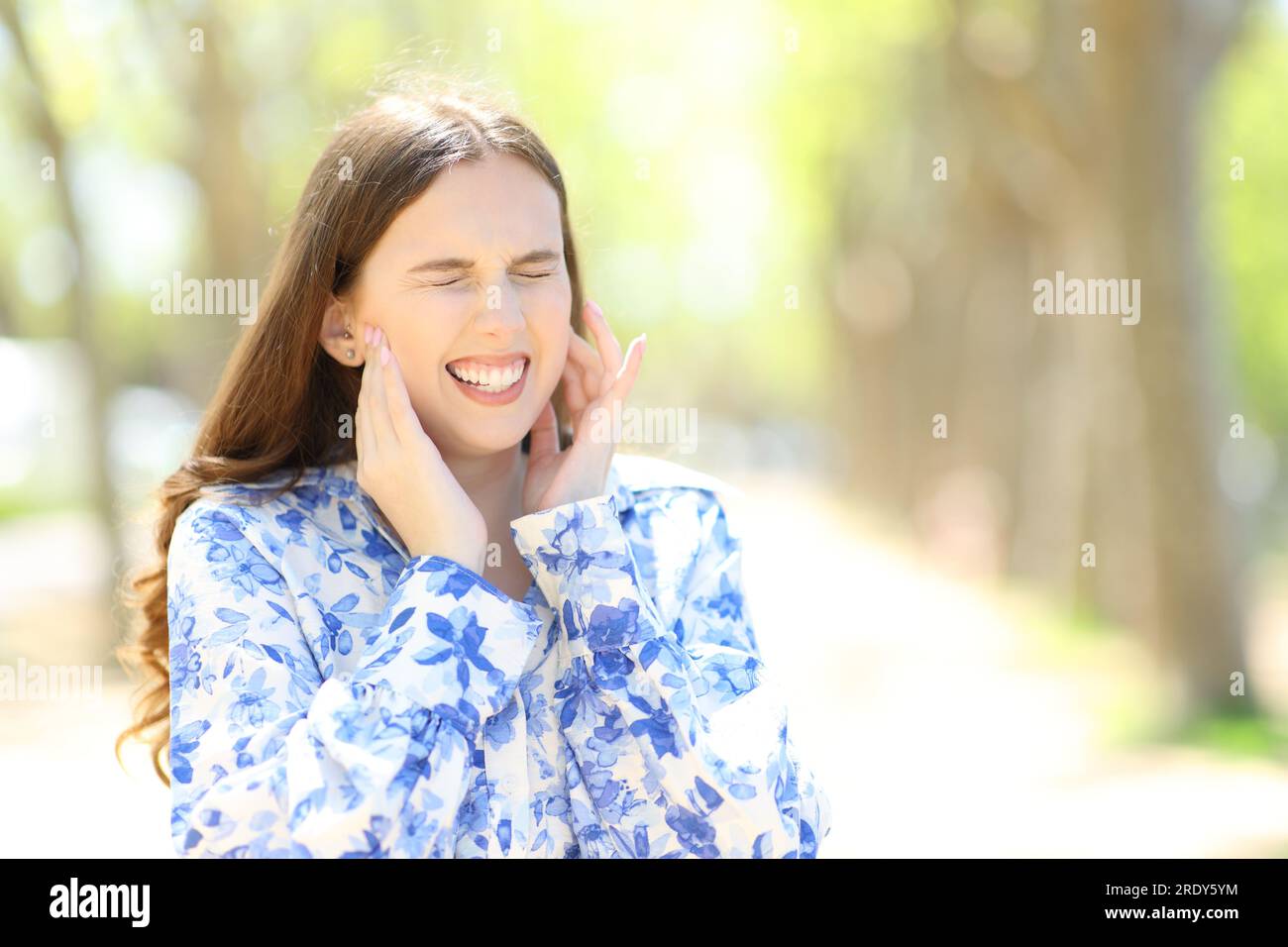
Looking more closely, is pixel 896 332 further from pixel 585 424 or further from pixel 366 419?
pixel 366 419

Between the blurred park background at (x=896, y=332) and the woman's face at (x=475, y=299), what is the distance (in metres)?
0.56

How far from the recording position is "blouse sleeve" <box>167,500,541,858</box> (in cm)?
214

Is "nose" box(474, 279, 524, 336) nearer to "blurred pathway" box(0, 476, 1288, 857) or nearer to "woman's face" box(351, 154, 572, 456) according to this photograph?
"woman's face" box(351, 154, 572, 456)

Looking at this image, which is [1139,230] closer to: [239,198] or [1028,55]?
[1028,55]

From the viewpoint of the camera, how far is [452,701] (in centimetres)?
227

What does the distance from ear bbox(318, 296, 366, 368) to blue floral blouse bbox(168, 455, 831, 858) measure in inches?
10.5

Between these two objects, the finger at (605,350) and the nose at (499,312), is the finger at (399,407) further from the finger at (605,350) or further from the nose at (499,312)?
the finger at (605,350)

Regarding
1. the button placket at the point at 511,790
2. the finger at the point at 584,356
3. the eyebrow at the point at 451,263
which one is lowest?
the button placket at the point at 511,790

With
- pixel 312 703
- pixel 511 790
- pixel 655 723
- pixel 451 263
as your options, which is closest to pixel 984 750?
pixel 655 723

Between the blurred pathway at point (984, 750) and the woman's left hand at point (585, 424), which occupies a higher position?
the woman's left hand at point (585, 424)

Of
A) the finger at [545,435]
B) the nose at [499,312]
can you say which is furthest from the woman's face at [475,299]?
the finger at [545,435]

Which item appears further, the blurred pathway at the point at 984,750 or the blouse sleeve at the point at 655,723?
the blurred pathway at the point at 984,750

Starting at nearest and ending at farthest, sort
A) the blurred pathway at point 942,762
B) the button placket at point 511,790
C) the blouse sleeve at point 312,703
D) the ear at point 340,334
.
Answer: the blouse sleeve at point 312,703, the button placket at point 511,790, the ear at point 340,334, the blurred pathway at point 942,762

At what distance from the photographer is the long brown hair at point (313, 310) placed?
2.63 meters
